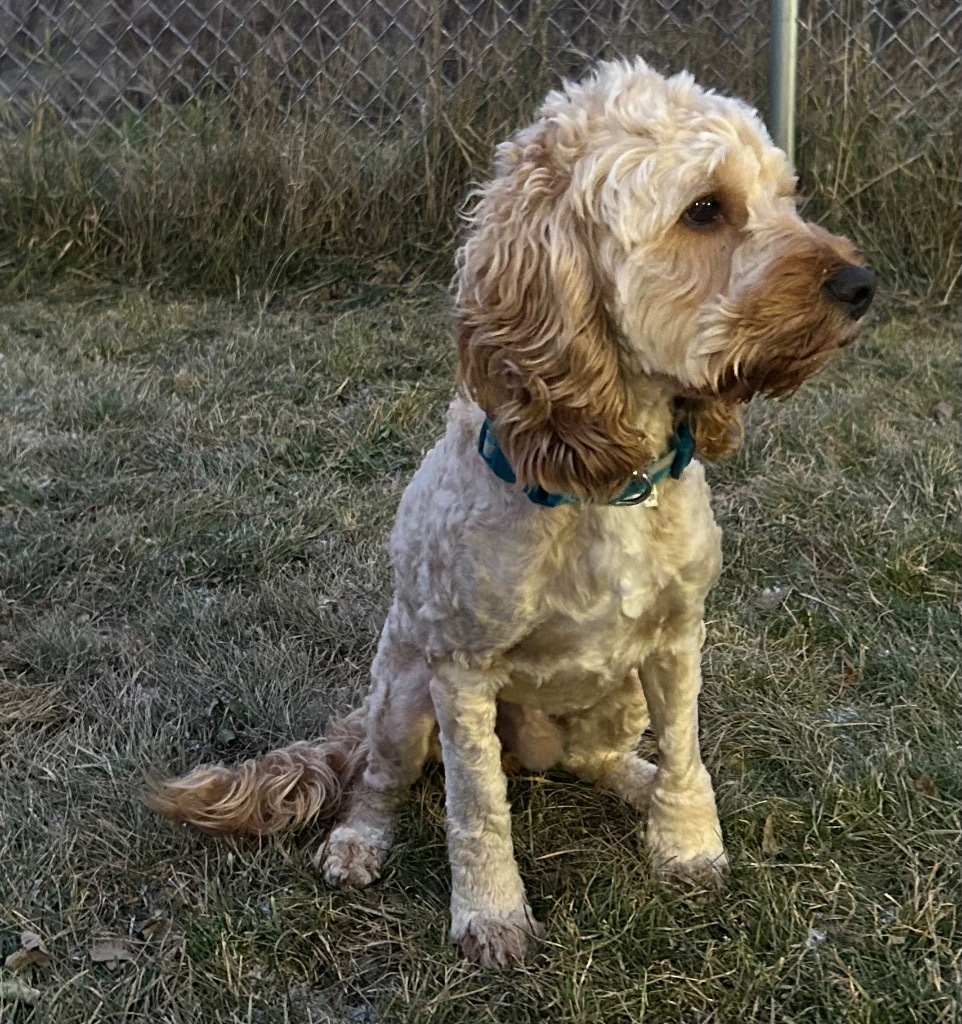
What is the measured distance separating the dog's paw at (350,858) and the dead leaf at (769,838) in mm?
784

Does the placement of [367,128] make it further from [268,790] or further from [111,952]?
[111,952]

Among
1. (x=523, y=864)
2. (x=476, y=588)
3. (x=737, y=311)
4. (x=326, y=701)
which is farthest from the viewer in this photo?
(x=326, y=701)

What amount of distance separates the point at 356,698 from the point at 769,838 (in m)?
1.11

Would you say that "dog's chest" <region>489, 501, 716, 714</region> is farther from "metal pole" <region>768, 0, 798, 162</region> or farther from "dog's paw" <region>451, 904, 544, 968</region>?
"metal pole" <region>768, 0, 798, 162</region>

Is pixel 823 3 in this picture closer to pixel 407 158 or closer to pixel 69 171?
pixel 407 158

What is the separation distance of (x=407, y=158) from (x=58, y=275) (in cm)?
200

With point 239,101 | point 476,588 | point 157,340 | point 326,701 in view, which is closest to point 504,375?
point 476,588

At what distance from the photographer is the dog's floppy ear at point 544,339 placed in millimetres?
1787

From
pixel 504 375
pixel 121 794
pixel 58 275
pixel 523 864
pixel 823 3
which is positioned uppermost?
pixel 823 3

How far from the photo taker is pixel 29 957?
84.3 inches

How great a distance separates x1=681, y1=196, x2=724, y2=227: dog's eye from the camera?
1760 millimetres

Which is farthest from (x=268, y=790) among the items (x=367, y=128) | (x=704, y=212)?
(x=367, y=128)

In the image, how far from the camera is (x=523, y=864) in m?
2.36

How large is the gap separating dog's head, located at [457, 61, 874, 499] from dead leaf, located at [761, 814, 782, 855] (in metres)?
0.93
